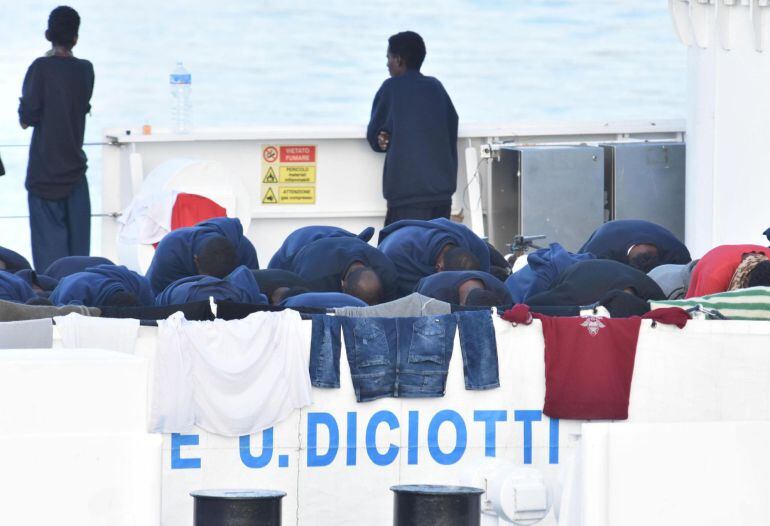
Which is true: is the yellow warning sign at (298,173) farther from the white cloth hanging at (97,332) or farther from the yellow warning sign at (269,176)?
the white cloth hanging at (97,332)

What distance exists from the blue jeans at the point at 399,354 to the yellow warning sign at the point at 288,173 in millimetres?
5676

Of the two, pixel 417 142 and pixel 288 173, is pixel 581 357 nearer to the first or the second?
pixel 417 142

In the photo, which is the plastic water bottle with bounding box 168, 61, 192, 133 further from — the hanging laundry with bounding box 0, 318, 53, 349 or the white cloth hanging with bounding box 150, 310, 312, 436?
the hanging laundry with bounding box 0, 318, 53, 349

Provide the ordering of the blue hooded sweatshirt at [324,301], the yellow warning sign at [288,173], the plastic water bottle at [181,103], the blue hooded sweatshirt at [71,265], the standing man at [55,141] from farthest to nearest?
the plastic water bottle at [181,103], the yellow warning sign at [288,173], the standing man at [55,141], the blue hooded sweatshirt at [71,265], the blue hooded sweatshirt at [324,301]

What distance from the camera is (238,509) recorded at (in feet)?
18.0

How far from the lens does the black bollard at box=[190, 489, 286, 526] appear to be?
5.50 meters

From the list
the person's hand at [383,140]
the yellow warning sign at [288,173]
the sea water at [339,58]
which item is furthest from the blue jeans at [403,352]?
the sea water at [339,58]

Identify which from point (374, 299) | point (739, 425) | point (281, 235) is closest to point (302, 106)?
point (281, 235)

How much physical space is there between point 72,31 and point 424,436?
604 centimetres

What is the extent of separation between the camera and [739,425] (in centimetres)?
566

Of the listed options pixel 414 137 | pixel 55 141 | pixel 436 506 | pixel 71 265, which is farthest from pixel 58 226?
pixel 436 506

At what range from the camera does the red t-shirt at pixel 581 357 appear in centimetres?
731

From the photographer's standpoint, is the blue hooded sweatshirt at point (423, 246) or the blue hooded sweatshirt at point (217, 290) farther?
the blue hooded sweatshirt at point (423, 246)

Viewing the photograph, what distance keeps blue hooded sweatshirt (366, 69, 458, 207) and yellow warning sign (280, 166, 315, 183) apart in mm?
709
